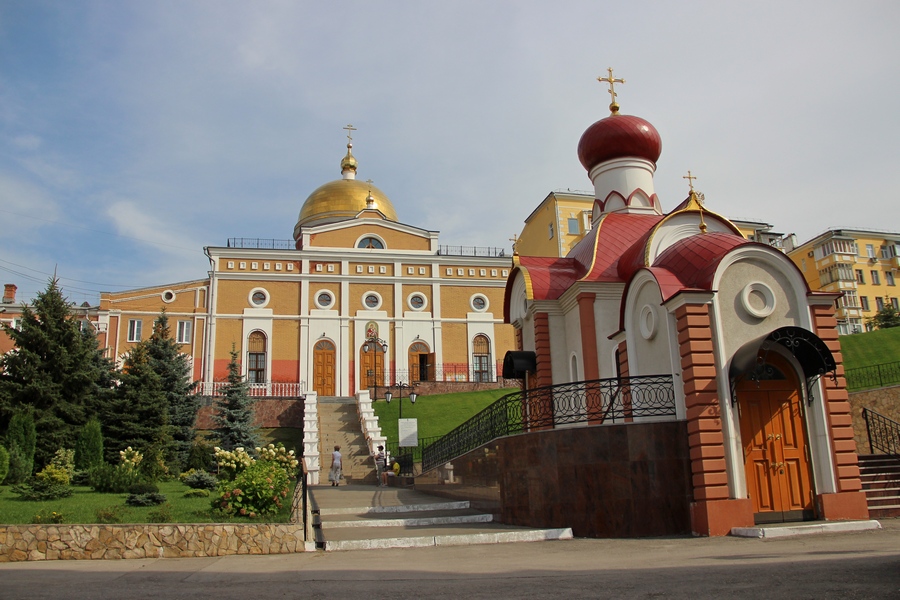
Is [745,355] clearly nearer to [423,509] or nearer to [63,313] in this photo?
[423,509]

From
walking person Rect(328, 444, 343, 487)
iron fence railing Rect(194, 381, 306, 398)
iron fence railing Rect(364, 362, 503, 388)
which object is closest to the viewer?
walking person Rect(328, 444, 343, 487)

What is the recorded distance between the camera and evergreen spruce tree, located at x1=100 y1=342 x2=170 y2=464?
20.2 m

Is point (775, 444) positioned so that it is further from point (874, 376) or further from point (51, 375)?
point (51, 375)

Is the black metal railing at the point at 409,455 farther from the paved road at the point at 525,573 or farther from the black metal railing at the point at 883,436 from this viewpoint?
the black metal railing at the point at 883,436

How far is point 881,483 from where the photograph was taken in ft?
41.4

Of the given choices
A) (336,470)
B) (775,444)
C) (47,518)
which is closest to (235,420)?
(336,470)

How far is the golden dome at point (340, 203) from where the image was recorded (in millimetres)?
42406

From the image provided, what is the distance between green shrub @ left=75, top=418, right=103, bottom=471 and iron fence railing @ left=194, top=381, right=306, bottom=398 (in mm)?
13644

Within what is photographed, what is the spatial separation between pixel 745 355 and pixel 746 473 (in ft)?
5.86

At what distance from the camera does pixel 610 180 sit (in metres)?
18.6

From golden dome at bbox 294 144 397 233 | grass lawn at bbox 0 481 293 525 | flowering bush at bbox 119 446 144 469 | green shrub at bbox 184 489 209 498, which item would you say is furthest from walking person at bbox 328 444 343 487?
golden dome at bbox 294 144 397 233

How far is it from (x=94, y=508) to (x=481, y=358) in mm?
27587

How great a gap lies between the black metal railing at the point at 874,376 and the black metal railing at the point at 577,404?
12977 mm

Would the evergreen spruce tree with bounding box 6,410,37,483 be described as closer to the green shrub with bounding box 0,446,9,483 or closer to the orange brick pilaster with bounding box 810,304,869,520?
the green shrub with bounding box 0,446,9,483
